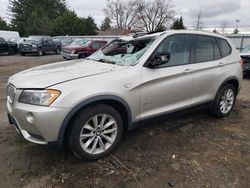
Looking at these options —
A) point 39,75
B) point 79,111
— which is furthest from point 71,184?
point 39,75

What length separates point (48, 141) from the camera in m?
2.76

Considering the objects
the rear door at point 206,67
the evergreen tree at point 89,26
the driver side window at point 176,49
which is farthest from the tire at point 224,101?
the evergreen tree at point 89,26

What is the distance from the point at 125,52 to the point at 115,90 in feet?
3.39

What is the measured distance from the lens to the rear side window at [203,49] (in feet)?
13.5

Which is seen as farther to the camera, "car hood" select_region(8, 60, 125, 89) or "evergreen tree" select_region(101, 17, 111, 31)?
"evergreen tree" select_region(101, 17, 111, 31)

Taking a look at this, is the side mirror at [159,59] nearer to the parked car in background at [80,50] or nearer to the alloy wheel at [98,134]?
the alloy wheel at [98,134]

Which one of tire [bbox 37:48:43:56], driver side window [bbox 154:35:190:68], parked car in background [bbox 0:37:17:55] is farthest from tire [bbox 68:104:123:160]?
parked car in background [bbox 0:37:17:55]

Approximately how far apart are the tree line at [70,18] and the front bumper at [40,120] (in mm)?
32762

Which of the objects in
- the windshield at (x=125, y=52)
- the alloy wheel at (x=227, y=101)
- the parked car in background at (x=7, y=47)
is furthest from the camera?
the parked car in background at (x=7, y=47)

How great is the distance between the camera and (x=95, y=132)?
3.08 metres

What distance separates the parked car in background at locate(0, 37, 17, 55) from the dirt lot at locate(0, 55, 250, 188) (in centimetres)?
1885

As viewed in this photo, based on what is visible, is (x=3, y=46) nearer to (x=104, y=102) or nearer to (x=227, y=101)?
(x=227, y=101)

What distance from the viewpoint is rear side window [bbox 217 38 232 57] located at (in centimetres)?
460

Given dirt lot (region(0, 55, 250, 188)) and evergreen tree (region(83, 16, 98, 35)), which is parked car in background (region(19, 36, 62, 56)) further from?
evergreen tree (region(83, 16, 98, 35))
